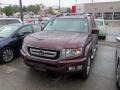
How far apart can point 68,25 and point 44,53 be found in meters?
1.80

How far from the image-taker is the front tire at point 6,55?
535 cm

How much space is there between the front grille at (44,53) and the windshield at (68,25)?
1528 mm

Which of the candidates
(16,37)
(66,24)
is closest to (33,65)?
(66,24)

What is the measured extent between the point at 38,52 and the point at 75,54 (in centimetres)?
98

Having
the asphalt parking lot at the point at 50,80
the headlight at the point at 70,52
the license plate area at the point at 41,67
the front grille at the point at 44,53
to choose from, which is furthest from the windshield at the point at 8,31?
the headlight at the point at 70,52

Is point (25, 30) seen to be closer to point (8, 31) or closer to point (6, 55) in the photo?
point (8, 31)

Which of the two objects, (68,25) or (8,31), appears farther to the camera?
(8,31)

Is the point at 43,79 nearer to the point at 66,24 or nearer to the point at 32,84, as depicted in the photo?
the point at 32,84

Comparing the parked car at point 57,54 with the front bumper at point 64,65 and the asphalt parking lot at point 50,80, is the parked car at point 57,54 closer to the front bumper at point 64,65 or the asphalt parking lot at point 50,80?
the front bumper at point 64,65

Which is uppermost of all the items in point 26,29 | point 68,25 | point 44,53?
point 68,25

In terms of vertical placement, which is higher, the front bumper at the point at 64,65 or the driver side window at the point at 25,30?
the driver side window at the point at 25,30

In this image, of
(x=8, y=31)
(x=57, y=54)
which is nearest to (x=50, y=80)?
(x=57, y=54)

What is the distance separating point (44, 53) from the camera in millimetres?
3705

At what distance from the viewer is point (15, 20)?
11.3 meters
